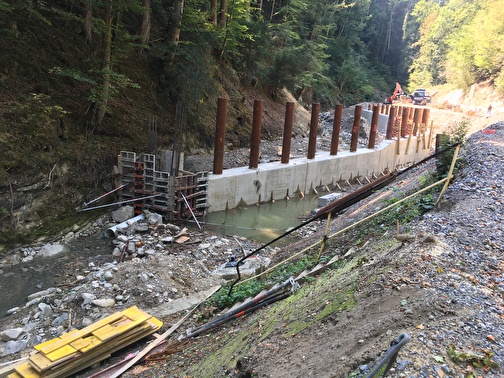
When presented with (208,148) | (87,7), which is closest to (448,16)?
(208,148)

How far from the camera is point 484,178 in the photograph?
717 cm

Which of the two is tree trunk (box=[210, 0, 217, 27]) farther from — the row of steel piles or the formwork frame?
the formwork frame

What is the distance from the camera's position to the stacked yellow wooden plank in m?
5.19

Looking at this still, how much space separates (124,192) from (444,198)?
1033cm

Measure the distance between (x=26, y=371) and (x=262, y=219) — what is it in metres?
10.5

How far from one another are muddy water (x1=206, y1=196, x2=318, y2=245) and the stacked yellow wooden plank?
6398 millimetres

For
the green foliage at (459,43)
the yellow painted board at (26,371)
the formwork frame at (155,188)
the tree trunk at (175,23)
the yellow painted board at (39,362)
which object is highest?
the green foliage at (459,43)

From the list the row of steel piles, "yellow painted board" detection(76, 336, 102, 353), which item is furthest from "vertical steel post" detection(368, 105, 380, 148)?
"yellow painted board" detection(76, 336, 102, 353)

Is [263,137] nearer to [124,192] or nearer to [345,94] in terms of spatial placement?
[124,192]

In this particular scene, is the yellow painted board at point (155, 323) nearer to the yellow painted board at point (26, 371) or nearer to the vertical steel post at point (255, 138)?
the yellow painted board at point (26, 371)

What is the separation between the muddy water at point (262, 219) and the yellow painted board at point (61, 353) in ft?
24.1

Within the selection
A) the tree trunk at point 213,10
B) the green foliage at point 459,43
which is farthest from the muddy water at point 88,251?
the green foliage at point 459,43

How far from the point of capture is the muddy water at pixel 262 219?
13.0 meters

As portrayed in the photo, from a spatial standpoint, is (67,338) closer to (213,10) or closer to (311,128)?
(311,128)
